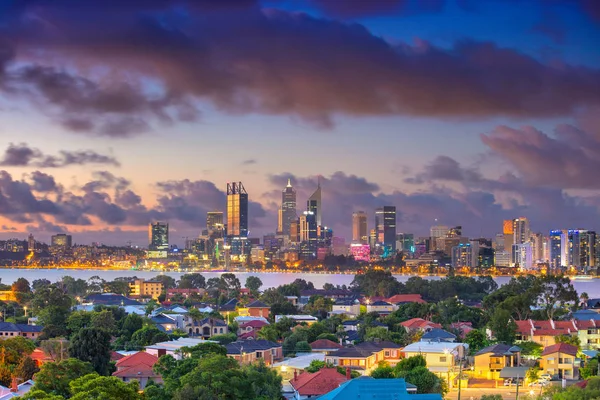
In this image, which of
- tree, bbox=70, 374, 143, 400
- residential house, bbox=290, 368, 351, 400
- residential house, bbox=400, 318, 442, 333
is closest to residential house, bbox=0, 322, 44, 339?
residential house, bbox=400, 318, 442, 333

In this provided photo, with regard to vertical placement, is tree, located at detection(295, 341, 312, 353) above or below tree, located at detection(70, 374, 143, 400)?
below

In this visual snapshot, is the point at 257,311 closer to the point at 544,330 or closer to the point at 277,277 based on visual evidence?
the point at 544,330

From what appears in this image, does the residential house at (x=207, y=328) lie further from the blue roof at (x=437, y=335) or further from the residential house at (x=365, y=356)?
the residential house at (x=365, y=356)

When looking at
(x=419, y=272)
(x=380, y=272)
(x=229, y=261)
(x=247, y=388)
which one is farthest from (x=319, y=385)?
(x=229, y=261)

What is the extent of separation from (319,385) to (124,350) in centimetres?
917

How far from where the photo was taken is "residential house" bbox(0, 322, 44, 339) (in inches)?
1122

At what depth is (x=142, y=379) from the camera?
65.4ft

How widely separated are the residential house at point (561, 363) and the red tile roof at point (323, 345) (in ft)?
18.8

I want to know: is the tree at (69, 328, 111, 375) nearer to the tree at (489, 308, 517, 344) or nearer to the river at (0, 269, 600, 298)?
the tree at (489, 308, 517, 344)

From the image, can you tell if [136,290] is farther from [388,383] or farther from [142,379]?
[388,383]

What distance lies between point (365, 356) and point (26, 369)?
28.5 ft

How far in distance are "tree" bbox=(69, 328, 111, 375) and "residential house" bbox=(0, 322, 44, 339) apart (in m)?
8.02

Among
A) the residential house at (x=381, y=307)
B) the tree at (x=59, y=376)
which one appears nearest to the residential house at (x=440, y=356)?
the tree at (x=59, y=376)

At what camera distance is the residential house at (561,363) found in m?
22.9
